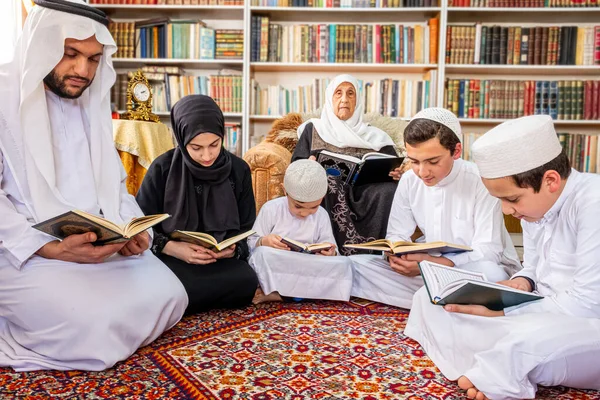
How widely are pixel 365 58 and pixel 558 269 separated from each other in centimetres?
322

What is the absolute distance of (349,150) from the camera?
3404mm

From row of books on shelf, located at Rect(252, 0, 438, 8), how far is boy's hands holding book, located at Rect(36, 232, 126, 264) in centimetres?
336

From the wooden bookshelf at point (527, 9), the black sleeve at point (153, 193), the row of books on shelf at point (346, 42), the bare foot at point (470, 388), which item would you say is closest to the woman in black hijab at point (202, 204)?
the black sleeve at point (153, 193)

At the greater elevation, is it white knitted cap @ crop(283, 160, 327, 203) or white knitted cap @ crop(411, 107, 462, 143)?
white knitted cap @ crop(411, 107, 462, 143)

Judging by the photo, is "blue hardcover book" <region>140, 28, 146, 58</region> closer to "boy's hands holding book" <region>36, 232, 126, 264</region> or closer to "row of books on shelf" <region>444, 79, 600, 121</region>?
"row of books on shelf" <region>444, 79, 600, 121</region>

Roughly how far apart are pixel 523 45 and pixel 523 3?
0.34m

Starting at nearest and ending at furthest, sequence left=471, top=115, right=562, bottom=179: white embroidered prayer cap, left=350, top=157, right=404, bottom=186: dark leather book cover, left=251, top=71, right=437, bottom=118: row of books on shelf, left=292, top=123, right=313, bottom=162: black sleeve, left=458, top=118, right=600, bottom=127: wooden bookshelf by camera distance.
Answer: left=471, top=115, right=562, bottom=179: white embroidered prayer cap < left=350, top=157, right=404, bottom=186: dark leather book cover < left=292, top=123, right=313, bottom=162: black sleeve < left=458, top=118, right=600, bottom=127: wooden bookshelf < left=251, top=71, right=437, bottom=118: row of books on shelf

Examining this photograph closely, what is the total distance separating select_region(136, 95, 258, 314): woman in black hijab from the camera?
7.12 feet

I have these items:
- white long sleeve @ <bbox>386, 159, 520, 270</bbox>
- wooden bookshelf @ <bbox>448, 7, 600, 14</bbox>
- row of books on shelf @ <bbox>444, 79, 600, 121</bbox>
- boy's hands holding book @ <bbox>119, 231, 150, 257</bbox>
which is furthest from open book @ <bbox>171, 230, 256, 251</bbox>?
wooden bookshelf @ <bbox>448, 7, 600, 14</bbox>

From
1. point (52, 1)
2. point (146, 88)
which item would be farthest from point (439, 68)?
point (52, 1)

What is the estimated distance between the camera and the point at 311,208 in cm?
248

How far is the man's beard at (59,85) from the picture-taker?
5.80 ft

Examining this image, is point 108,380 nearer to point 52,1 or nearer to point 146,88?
point 52,1

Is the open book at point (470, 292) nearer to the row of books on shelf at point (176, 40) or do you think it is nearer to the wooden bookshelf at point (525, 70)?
the wooden bookshelf at point (525, 70)
